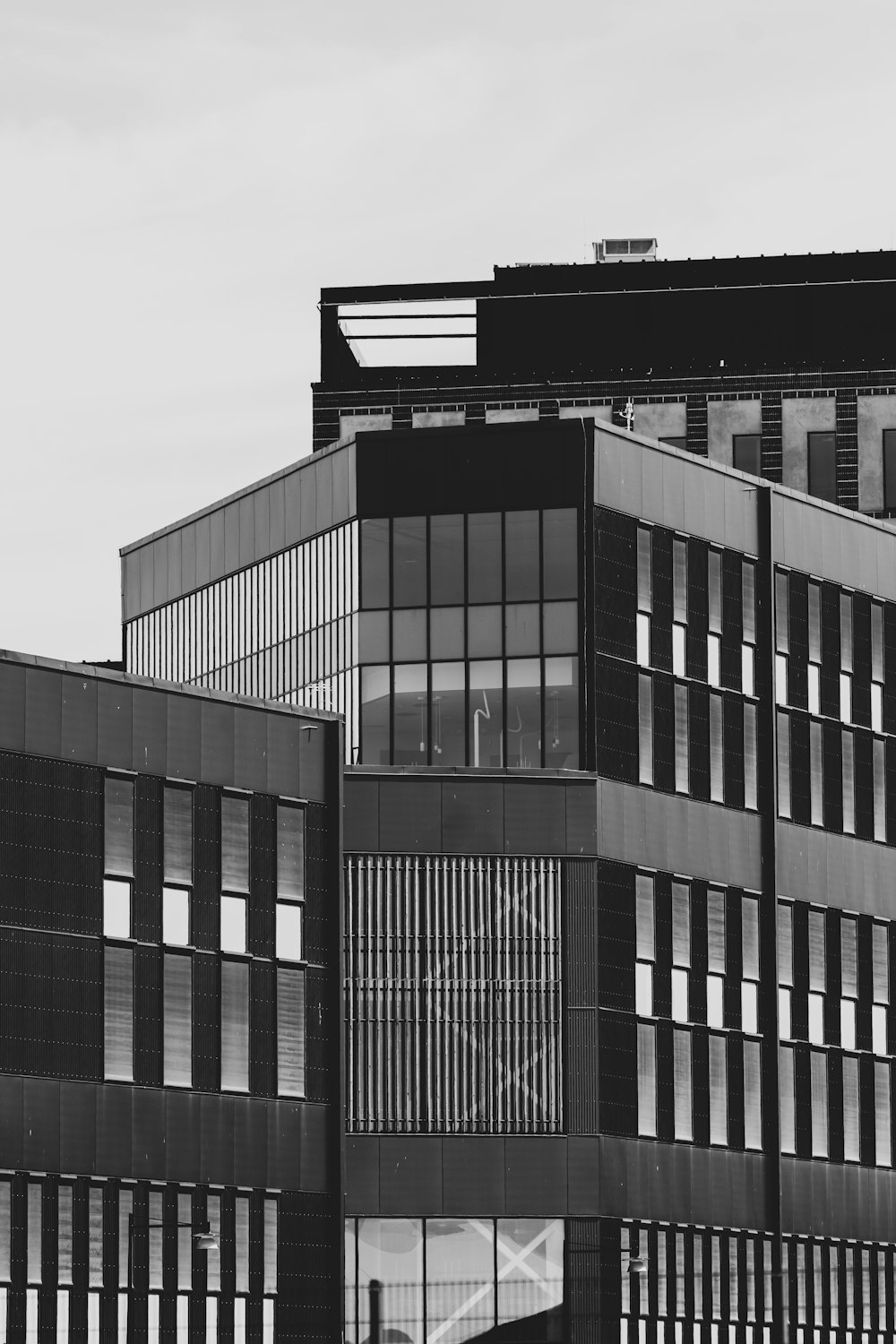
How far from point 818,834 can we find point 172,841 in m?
22.8

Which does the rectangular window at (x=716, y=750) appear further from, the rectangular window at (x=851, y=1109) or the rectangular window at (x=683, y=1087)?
the rectangular window at (x=851, y=1109)

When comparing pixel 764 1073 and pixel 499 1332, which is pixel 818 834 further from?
pixel 499 1332

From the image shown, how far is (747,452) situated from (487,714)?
41.2m

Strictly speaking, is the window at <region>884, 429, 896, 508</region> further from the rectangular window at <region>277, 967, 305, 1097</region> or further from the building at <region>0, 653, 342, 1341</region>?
the rectangular window at <region>277, 967, 305, 1097</region>

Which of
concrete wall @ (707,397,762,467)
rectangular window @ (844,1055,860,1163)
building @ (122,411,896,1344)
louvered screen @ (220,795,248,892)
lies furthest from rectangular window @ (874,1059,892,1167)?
concrete wall @ (707,397,762,467)

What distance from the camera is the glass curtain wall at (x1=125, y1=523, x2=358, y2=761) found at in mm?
79375

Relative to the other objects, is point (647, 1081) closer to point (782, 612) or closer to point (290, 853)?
point (290, 853)

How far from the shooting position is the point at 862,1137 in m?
81.7

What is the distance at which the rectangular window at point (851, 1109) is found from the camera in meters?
81.1

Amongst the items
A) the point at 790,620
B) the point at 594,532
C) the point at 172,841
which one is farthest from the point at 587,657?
the point at 172,841

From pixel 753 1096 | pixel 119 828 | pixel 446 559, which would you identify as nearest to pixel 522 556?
pixel 446 559

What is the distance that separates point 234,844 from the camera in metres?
66.8

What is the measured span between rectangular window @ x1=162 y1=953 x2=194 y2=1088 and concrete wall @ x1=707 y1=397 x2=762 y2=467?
5488 cm

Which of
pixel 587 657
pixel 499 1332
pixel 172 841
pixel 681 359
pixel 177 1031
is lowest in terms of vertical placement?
pixel 499 1332
